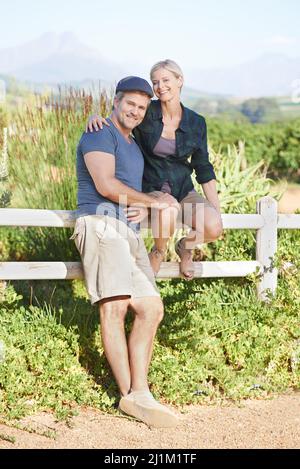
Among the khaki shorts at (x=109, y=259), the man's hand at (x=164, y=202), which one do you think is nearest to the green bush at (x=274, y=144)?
the man's hand at (x=164, y=202)

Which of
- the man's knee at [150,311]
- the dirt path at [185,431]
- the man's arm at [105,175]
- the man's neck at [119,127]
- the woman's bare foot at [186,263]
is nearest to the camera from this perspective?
the dirt path at [185,431]

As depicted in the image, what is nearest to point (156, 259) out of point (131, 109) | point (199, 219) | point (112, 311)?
point (199, 219)

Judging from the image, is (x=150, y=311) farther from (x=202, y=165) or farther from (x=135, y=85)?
(x=135, y=85)

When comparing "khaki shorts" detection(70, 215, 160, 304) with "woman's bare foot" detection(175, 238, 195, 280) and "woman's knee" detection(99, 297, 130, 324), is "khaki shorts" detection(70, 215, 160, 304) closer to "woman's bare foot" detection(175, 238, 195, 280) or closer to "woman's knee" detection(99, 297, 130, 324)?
"woman's knee" detection(99, 297, 130, 324)

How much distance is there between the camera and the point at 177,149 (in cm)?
510

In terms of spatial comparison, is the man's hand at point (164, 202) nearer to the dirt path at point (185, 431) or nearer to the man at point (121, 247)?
the man at point (121, 247)

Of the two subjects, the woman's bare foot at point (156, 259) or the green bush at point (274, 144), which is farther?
the green bush at point (274, 144)

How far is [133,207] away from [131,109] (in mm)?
566

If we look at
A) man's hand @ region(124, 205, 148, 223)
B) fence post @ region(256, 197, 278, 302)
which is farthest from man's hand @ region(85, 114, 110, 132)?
fence post @ region(256, 197, 278, 302)

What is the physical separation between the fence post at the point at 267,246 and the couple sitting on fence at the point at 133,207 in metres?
0.63

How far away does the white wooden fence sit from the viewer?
5129mm

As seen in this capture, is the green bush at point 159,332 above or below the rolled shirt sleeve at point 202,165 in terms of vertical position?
below

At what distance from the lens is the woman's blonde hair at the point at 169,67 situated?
16.4 feet
